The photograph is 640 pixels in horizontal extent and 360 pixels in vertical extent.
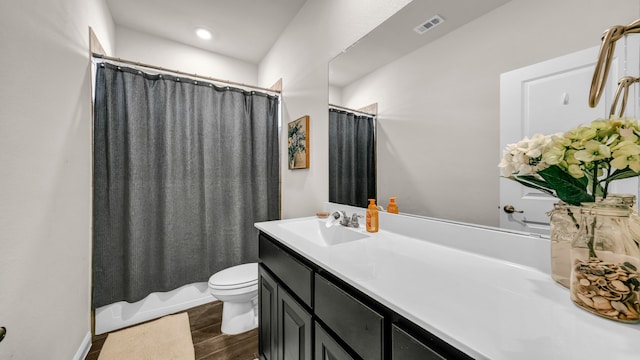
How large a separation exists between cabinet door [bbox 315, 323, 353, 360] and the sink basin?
491mm

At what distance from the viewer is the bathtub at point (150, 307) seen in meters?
1.73

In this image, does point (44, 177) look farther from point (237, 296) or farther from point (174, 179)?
point (237, 296)

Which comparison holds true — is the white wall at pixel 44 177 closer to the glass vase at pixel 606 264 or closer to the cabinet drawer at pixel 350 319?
the cabinet drawer at pixel 350 319

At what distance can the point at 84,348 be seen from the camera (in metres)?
1.50

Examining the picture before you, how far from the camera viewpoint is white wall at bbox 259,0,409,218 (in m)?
1.39

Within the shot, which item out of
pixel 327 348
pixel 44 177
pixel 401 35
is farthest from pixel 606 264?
pixel 44 177

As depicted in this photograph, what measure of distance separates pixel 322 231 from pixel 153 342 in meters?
1.43

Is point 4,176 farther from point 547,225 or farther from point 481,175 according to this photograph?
point 547,225

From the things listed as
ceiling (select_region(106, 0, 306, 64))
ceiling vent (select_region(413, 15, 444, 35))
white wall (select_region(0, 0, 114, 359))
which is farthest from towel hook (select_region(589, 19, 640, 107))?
ceiling (select_region(106, 0, 306, 64))

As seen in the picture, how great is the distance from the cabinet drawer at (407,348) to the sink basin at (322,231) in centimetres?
63

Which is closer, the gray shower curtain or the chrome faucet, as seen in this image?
the chrome faucet

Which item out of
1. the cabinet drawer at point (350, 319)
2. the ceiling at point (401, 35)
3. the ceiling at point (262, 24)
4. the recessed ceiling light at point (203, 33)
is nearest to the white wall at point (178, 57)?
the ceiling at point (262, 24)

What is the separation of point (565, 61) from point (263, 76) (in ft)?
8.81

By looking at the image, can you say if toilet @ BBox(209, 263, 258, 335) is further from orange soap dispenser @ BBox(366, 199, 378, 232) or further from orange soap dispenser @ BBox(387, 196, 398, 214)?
orange soap dispenser @ BBox(387, 196, 398, 214)
